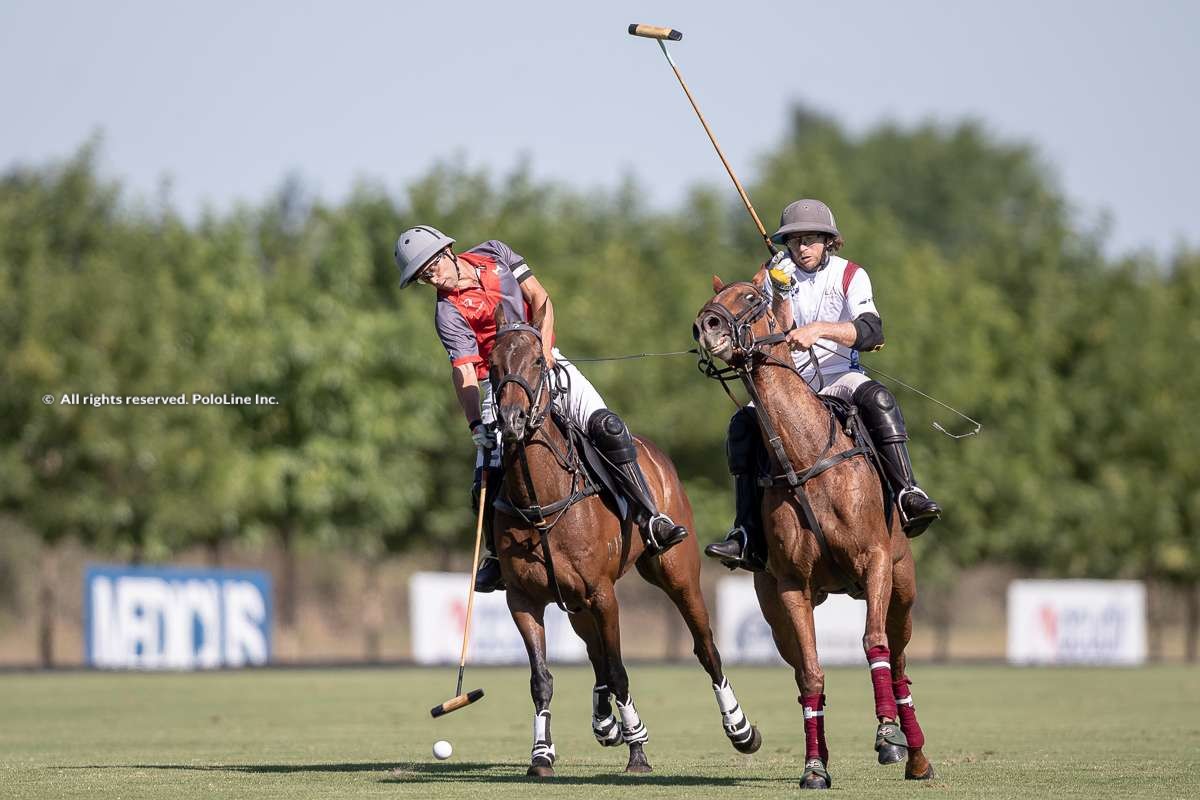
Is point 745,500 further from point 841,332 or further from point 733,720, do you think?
point 733,720

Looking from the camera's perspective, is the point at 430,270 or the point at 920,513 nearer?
the point at 920,513

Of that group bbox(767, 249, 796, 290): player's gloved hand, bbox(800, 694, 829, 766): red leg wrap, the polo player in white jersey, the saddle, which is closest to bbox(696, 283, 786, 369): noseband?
bbox(767, 249, 796, 290): player's gloved hand

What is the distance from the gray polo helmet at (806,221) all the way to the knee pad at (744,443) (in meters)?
1.16

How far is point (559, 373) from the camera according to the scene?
1231cm

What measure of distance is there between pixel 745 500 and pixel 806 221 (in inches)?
70.4

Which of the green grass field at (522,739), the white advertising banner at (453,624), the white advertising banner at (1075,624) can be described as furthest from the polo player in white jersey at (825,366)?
the white advertising banner at (1075,624)

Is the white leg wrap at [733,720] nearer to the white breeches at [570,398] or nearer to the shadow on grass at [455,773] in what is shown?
the shadow on grass at [455,773]

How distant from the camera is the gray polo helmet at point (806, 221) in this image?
37.7 feet

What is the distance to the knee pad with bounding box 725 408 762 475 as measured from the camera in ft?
37.0

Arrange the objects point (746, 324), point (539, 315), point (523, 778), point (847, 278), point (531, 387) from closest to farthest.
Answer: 1. point (746, 324)
2. point (531, 387)
3. point (523, 778)
4. point (847, 278)
5. point (539, 315)

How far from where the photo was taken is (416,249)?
A: 11758 mm

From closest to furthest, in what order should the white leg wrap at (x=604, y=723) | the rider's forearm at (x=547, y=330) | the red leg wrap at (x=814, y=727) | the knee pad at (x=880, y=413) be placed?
the red leg wrap at (x=814, y=727) < the knee pad at (x=880, y=413) < the rider's forearm at (x=547, y=330) < the white leg wrap at (x=604, y=723)

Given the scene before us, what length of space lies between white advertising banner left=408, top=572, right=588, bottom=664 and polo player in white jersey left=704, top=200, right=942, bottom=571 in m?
20.7

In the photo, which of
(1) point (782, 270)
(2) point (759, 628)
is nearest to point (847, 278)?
(1) point (782, 270)
